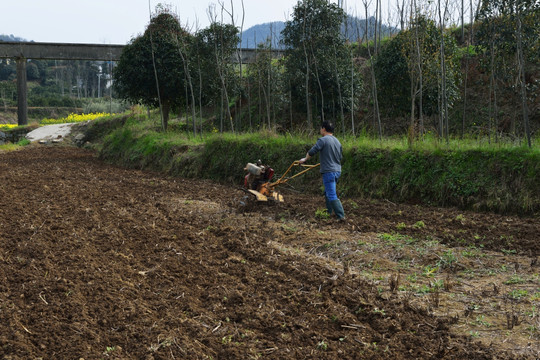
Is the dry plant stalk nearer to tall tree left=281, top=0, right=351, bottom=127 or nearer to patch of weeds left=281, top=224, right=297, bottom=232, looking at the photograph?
patch of weeds left=281, top=224, right=297, bottom=232

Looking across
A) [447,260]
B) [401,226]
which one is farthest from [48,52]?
[447,260]

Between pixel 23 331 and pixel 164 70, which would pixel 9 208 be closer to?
pixel 23 331

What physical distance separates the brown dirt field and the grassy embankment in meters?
0.75

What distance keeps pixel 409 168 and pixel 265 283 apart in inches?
230

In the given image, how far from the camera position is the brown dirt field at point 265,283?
3.98m

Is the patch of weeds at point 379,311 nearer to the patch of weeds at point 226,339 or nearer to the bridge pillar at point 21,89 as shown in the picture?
the patch of weeds at point 226,339

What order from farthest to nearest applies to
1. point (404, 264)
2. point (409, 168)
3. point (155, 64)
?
point (155, 64) → point (409, 168) → point (404, 264)

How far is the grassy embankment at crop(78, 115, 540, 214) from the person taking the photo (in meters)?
8.96

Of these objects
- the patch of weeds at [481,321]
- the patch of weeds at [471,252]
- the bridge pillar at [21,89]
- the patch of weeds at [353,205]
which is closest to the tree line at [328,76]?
the patch of weeds at [353,205]

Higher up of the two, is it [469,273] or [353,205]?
[353,205]

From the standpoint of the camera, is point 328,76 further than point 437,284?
Yes

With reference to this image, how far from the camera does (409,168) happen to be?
10320mm

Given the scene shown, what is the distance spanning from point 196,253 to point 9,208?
15.4 feet

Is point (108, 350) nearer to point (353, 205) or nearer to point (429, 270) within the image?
point (429, 270)
